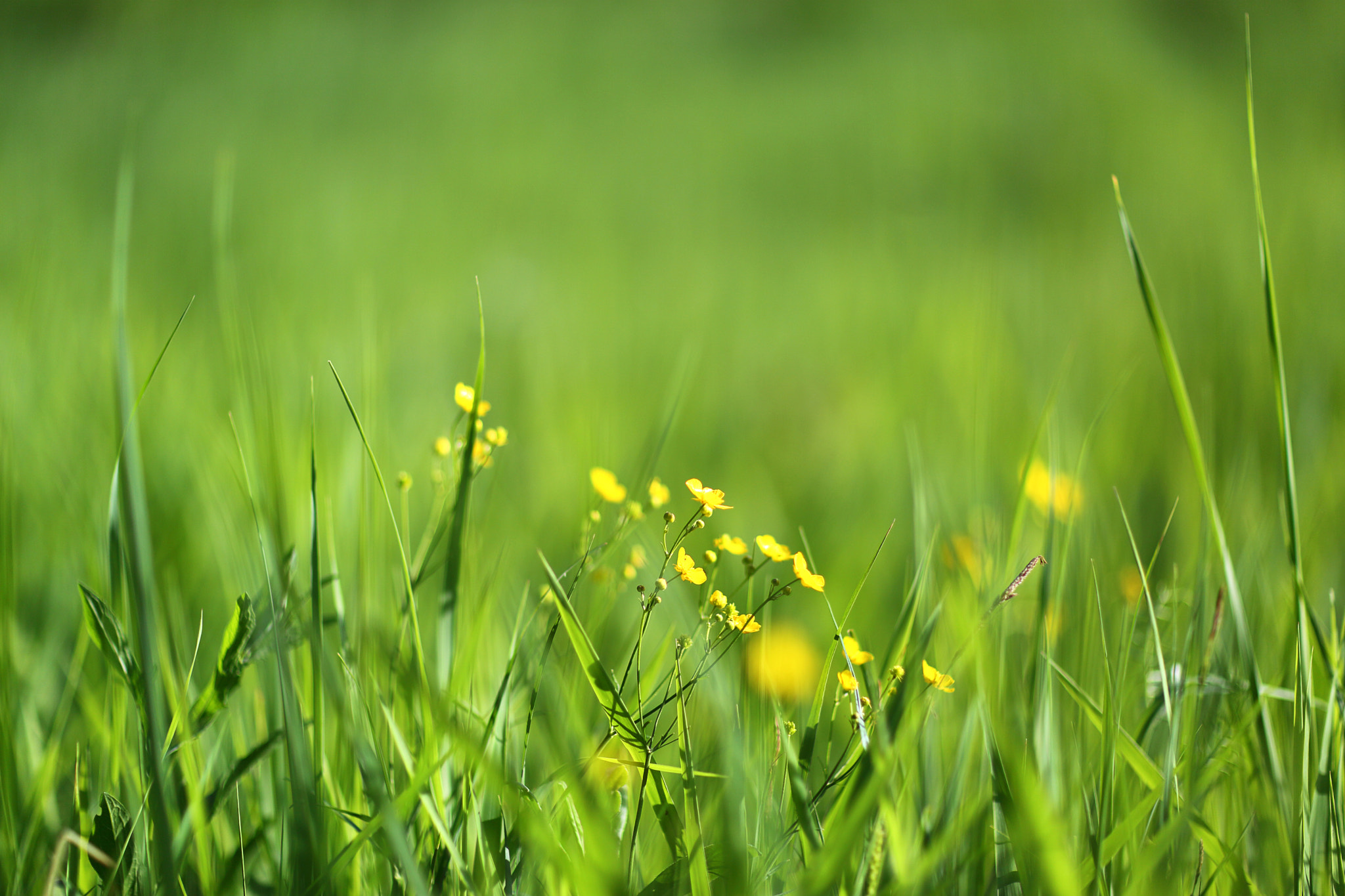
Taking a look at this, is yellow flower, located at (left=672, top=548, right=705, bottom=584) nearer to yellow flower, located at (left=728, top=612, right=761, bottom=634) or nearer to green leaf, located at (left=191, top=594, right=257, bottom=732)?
yellow flower, located at (left=728, top=612, right=761, bottom=634)

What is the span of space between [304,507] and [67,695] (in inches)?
7.4

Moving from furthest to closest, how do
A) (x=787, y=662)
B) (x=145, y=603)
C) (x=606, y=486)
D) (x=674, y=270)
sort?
1. (x=674, y=270)
2. (x=787, y=662)
3. (x=606, y=486)
4. (x=145, y=603)

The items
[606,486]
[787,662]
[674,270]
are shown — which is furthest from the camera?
[674,270]

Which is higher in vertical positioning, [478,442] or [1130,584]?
[478,442]

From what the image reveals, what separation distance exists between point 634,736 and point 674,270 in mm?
1326

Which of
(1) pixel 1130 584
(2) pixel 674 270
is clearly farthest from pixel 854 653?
(2) pixel 674 270

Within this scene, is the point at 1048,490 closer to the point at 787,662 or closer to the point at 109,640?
the point at 787,662

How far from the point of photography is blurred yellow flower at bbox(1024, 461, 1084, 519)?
0.45 m

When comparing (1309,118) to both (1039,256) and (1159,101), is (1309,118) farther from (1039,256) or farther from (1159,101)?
(1039,256)

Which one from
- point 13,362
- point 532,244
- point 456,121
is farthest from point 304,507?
point 456,121

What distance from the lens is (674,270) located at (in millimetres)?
1509

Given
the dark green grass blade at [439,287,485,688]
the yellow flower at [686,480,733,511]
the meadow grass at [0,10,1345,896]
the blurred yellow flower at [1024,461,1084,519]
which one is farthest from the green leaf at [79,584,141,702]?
the blurred yellow flower at [1024,461,1084,519]

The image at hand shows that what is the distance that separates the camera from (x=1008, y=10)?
1878 millimetres

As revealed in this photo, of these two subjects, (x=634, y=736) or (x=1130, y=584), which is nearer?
(x=634, y=736)
